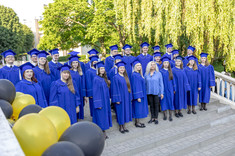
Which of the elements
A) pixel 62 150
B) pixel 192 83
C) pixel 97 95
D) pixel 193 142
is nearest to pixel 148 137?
pixel 193 142

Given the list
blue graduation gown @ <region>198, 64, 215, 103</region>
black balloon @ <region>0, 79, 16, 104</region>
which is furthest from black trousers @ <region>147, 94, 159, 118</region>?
black balloon @ <region>0, 79, 16, 104</region>

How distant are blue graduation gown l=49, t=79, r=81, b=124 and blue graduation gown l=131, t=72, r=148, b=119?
1.76 meters

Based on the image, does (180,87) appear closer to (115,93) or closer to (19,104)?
(115,93)

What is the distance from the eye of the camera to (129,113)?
20.7ft

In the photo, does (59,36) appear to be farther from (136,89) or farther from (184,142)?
(184,142)

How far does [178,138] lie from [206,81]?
279cm

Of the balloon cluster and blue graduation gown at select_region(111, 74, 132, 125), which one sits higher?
the balloon cluster

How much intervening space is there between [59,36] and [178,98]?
15.5 meters

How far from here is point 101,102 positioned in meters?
5.62

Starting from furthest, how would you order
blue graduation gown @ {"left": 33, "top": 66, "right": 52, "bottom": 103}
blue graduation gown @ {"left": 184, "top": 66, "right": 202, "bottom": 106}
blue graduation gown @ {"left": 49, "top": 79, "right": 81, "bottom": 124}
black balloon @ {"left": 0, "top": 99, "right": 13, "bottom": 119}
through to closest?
blue graduation gown @ {"left": 184, "top": 66, "right": 202, "bottom": 106} < blue graduation gown @ {"left": 33, "top": 66, "right": 52, "bottom": 103} < blue graduation gown @ {"left": 49, "top": 79, "right": 81, "bottom": 124} < black balloon @ {"left": 0, "top": 99, "right": 13, "bottom": 119}

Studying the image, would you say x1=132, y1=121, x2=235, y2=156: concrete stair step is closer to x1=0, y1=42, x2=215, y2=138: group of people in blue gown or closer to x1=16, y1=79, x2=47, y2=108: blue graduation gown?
x1=0, y1=42, x2=215, y2=138: group of people in blue gown

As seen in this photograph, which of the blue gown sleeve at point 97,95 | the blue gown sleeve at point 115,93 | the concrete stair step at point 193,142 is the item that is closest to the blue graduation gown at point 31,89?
the blue gown sleeve at point 97,95

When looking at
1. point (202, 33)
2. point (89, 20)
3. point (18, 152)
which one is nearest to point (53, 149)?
point (18, 152)

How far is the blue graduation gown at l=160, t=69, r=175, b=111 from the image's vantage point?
6.95 m
